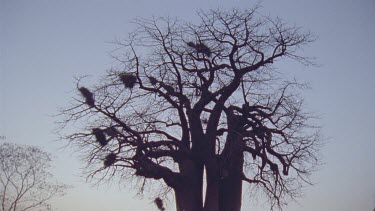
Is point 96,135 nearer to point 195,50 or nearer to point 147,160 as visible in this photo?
point 147,160

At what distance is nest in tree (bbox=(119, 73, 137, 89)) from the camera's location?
10.1 meters

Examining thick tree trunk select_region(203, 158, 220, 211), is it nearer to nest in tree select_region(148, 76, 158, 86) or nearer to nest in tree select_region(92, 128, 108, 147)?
nest in tree select_region(148, 76, 158, 86)

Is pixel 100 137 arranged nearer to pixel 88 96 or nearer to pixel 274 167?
pixel 88 96

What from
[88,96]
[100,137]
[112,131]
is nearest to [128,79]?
[88,96]

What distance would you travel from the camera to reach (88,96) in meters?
9.93

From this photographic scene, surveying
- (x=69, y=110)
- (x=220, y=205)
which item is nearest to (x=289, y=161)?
(x=220, y=205)

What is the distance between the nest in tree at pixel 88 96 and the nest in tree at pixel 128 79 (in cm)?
88

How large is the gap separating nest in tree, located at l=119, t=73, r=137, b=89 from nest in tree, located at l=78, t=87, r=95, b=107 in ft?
2.90

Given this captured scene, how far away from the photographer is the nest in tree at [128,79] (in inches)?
400

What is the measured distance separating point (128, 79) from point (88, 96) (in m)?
1.10

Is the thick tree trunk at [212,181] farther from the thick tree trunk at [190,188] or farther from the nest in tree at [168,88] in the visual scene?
the nest in tree at [168,88]

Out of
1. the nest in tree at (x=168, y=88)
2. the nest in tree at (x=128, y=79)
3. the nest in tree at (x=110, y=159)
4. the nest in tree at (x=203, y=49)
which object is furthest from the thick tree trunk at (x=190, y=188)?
the nest in tree at (x=203, y=49)

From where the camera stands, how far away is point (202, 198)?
33.4ft

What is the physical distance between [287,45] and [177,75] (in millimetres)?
3109
